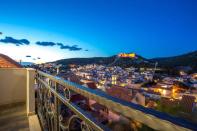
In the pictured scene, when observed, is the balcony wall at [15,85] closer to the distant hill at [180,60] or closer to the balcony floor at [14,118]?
the balcony floor at [14,118]

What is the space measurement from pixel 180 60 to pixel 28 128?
187ft

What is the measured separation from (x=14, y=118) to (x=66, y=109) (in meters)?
2.59

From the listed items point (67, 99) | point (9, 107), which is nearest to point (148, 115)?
point (67, 99)

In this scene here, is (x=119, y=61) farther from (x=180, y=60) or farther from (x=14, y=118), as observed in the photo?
(x=14, y=118)

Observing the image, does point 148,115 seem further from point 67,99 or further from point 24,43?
point 24,43

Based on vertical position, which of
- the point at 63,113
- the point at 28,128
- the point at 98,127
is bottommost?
the point at 28,128

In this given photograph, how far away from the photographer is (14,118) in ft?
12.2

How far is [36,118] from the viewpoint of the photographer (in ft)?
12.1

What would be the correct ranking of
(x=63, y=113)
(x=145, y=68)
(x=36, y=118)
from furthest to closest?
(x=145, y=68) < (x=36, y=118) < (x=63, y=113)

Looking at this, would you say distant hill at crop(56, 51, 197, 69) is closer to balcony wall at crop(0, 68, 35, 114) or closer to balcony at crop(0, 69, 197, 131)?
balcony wall at crop(0, 68, 35, 114)

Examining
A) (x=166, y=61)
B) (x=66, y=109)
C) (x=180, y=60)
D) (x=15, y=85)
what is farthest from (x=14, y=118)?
(x=166, y=61)

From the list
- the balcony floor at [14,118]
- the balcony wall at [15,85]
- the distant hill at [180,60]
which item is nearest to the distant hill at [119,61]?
the distant hill at [180,60]

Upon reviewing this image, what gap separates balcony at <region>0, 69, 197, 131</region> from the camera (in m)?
0.57

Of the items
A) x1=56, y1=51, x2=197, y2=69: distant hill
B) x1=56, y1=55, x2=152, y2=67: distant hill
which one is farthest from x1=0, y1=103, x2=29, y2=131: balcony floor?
x1=56, y1=51, x2=197, y2=69: distant hill
